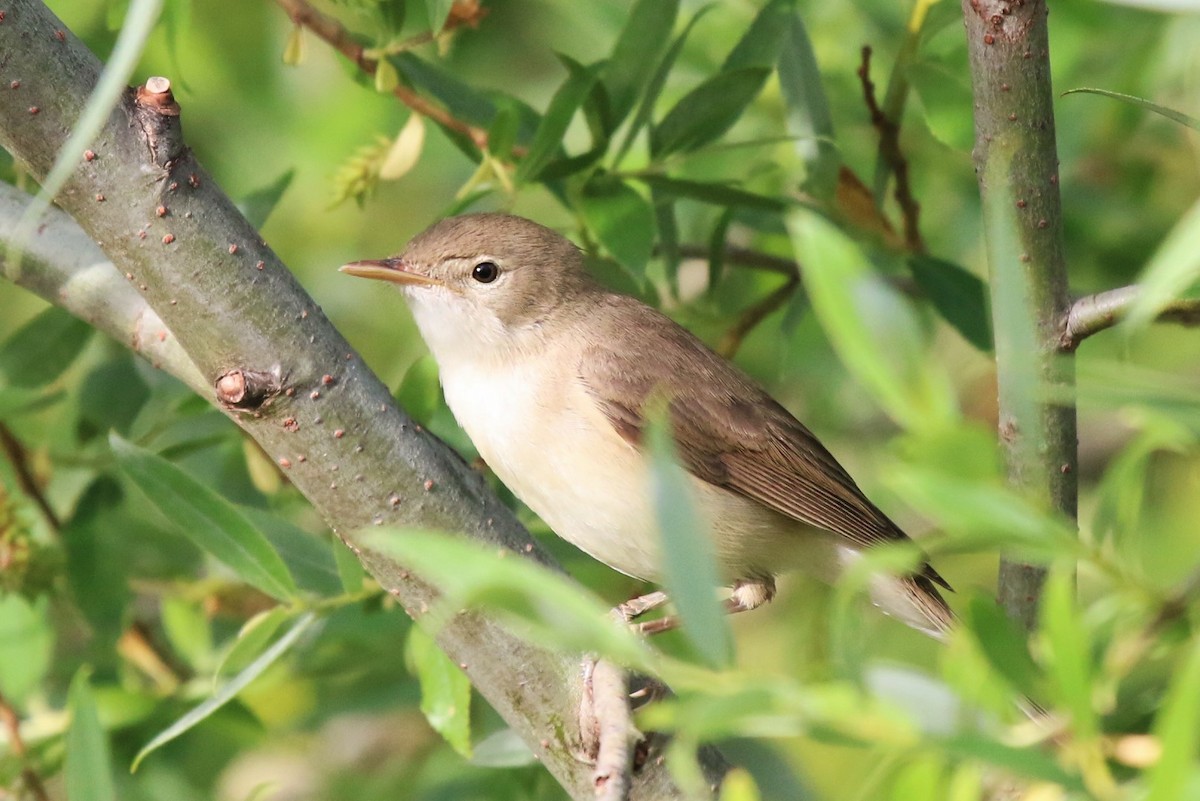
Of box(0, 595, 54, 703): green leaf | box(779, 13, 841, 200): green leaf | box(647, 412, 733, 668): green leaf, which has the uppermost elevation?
box(647, 412, 733, 668): green leaf

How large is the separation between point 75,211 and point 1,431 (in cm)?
129

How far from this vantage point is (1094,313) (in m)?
2.33

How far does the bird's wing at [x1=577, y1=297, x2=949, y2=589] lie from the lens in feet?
11.2

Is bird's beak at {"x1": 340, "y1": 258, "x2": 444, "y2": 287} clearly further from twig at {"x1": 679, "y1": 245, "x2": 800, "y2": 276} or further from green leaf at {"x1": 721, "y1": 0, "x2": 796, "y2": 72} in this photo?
green leaf at {"x1": 721, "y1": 0, "x2": 796, "y2": 72}

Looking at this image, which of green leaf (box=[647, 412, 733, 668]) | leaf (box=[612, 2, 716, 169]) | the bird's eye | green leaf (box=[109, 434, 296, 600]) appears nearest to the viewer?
green leaf (box=[647, 412, 733, 668])

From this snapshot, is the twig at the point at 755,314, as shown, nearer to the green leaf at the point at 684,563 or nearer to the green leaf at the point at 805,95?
the green leaf at the point at 805,95

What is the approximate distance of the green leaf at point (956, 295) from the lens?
3.34 m

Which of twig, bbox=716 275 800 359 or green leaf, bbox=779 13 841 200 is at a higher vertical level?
green leaf, bbox=779 13 841 200

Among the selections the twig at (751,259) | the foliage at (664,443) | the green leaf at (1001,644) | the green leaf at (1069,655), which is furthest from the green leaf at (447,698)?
the green leaf at (1069,655)

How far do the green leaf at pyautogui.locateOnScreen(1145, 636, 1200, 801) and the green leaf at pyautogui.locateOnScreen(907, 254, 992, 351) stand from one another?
2.32 m

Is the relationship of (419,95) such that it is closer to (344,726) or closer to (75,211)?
(75,211)

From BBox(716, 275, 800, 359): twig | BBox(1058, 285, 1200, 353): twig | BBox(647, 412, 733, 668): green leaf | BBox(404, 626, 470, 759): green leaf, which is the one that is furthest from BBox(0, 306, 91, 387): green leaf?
BBox(647, 412, 733, 668): green leaf

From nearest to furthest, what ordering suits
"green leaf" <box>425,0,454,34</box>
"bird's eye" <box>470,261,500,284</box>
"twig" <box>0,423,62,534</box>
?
1. "green leaf" <box>425,0,454,34</box>
2. "twig" <box>0,423,62,534</box>
3. "bird's eye" <box>470,261,500,284</box>

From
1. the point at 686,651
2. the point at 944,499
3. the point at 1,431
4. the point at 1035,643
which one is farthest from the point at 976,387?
the point at 944,499
